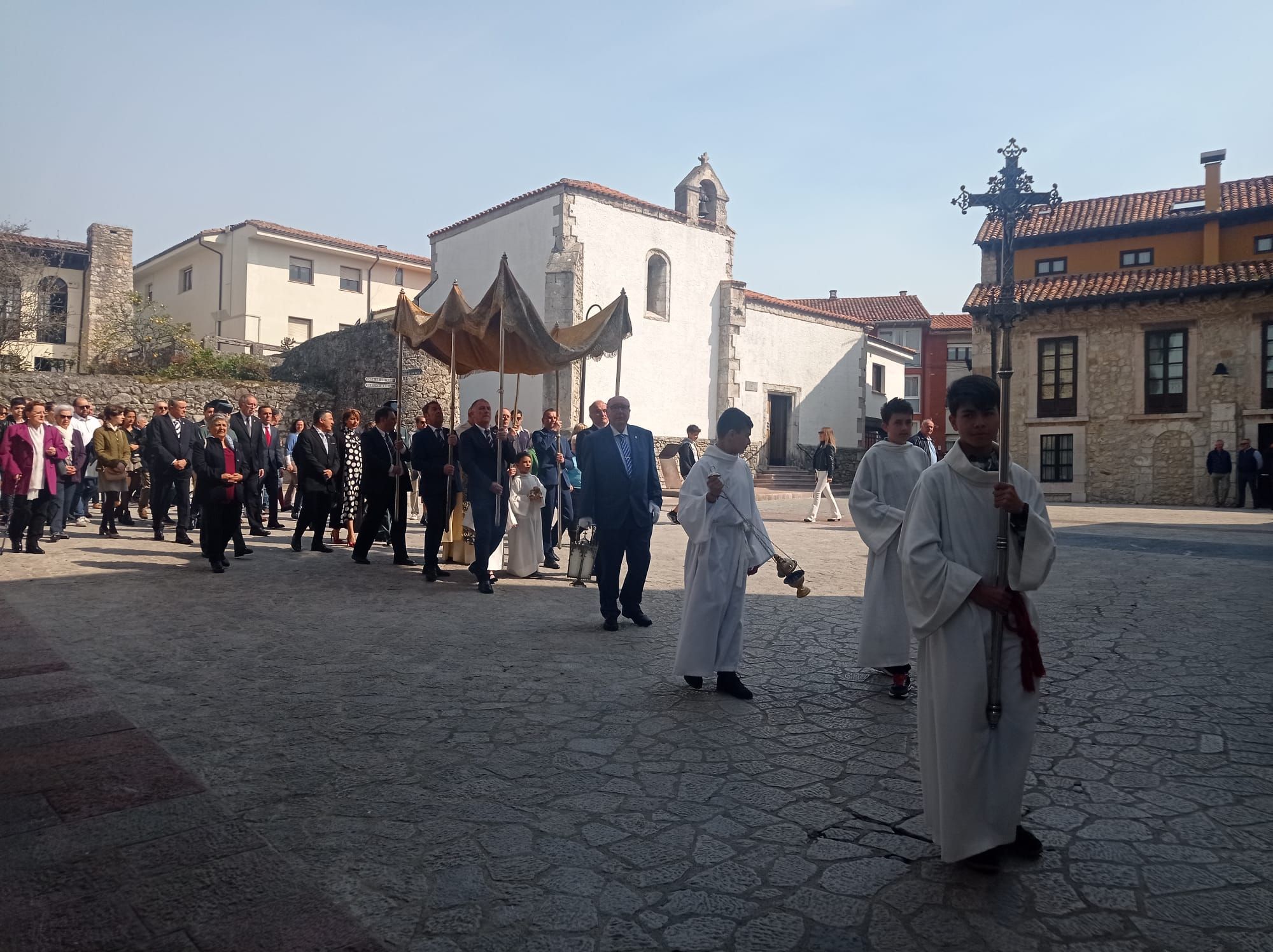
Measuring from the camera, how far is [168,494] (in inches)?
478

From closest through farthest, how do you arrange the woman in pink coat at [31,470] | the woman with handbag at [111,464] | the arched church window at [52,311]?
the woman in pink coat at [31,470] → the woman with handbag at [111,464] → the arched church window at [52,311]

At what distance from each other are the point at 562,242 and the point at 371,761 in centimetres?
2260

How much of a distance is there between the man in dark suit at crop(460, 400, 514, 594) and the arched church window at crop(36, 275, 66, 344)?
27.5 meters

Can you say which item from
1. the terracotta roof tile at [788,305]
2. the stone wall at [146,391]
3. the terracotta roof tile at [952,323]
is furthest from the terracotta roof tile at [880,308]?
the stone wall at [146,391]

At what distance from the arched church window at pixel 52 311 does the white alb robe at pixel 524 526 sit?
27396 mm

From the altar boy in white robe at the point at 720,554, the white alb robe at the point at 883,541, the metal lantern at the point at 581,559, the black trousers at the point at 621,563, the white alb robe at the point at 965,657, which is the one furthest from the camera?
the metal lantern at the point at 581,559

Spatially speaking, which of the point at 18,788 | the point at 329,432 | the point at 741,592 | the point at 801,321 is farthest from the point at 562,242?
the point at 18,788

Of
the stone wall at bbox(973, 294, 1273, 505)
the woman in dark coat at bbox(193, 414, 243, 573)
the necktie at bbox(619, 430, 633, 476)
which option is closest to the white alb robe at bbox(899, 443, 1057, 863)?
the necktie at bbox(619, 430, 633, 476)

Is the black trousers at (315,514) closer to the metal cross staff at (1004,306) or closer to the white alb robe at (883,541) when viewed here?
the white alb robe at (883,541)

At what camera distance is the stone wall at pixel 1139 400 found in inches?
1014

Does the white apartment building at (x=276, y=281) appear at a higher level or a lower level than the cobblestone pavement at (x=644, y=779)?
higher

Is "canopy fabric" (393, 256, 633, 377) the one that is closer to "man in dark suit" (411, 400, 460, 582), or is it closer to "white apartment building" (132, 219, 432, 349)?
"man in dark suit" (411, 400, 460, 582)

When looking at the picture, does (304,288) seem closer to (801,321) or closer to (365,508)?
(801,321)

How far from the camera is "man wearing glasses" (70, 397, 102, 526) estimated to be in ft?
40.5
